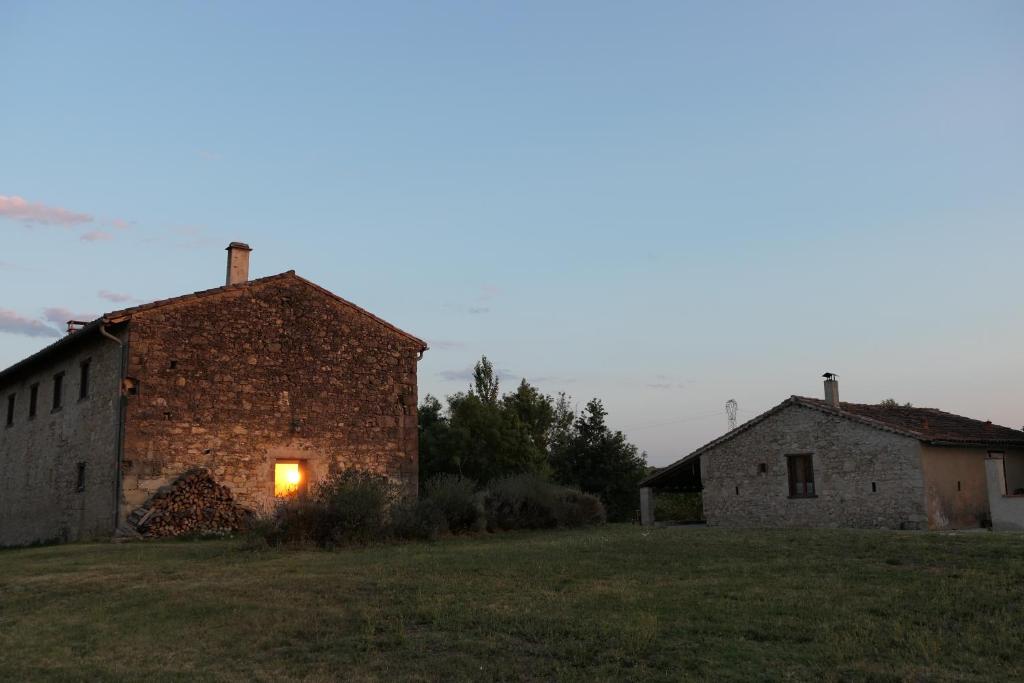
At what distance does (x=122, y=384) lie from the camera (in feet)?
61.7

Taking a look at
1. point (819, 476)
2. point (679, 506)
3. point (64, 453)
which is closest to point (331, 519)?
point (64, 453)

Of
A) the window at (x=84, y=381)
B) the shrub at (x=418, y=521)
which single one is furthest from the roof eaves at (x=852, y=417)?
the window at (x=84, y=381)

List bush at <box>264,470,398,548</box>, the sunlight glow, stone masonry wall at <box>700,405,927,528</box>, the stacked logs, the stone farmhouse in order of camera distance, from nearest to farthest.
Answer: bush at <box>264,470,398,548</box> → the stacked logs → the sunlight glow → the stone farmhouse → stone masonry wall at <box>700,405,927,528</box>

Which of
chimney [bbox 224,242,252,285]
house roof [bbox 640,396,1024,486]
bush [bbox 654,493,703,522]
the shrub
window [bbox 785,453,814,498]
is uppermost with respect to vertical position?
chimney [bbox 224,242,252,285]

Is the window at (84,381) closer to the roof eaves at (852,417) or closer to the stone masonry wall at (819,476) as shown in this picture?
the stone masonry wall at (819,476)

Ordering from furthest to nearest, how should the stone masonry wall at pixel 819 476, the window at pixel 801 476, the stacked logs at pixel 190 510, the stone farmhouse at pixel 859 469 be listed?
the window at pixel 801 476 → the stone masonry wall at pixel 819 476 → the stone farmhouse at pixel 859 469 → the stacked logs at pixel 190 510

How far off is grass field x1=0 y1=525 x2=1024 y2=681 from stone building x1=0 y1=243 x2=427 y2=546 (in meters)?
6.35

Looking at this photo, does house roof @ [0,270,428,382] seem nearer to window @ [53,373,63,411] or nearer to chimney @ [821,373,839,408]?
window @ [53,373,63,411]

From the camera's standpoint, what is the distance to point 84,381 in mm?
21094

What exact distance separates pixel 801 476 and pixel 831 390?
3114 millimetres

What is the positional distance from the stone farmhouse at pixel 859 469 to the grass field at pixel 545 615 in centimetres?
1147

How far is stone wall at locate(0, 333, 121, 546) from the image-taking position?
1934cm

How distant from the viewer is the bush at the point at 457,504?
17.7 meters

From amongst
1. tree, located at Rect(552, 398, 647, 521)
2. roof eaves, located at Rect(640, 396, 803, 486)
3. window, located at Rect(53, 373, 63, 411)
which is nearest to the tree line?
tree, located at Rect(552, 398, 647, 521)
